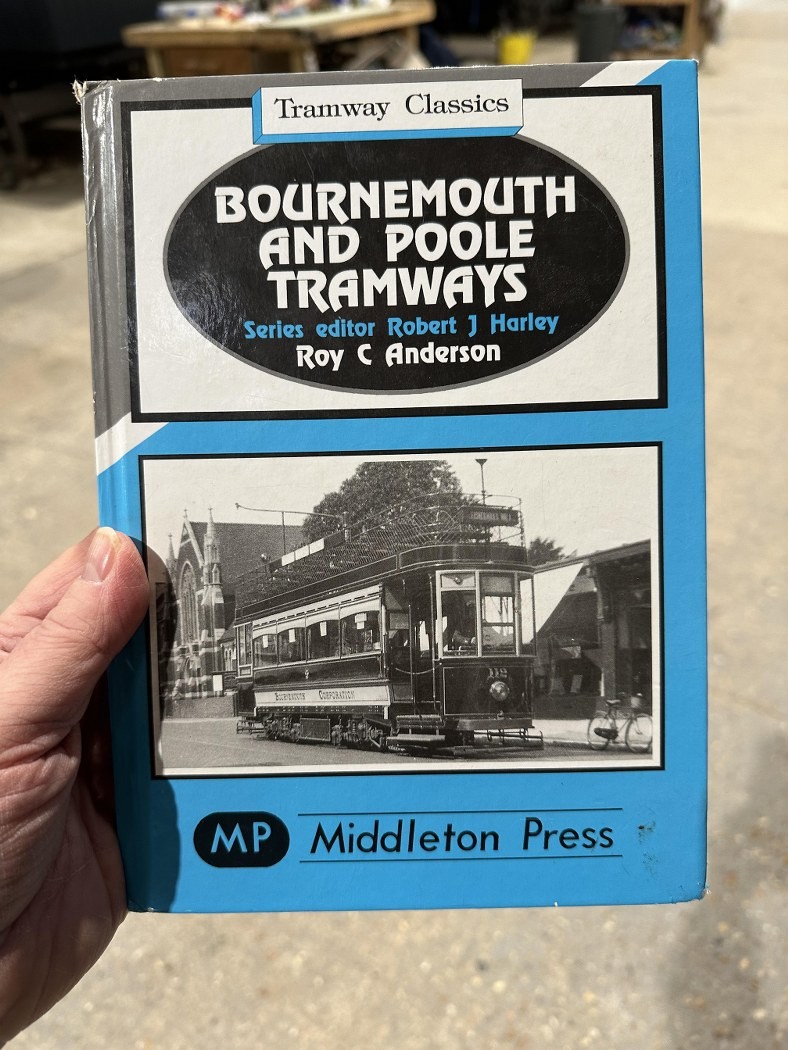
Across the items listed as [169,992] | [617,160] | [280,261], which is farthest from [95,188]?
[169,992]

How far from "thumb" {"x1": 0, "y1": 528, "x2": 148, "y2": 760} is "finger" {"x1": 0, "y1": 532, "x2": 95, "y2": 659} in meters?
0.09

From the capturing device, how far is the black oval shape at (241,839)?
3.05ft

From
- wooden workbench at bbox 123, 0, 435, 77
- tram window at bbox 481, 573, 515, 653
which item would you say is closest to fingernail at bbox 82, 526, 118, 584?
tram window at bbox 481, 573, 515, 653

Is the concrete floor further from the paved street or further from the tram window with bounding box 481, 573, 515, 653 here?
the tram window with bounding box 481, 573, 515, 653

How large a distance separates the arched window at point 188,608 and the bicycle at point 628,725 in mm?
415

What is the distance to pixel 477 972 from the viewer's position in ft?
5.46

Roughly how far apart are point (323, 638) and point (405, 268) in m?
0.37

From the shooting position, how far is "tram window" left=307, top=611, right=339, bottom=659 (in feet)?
2.98

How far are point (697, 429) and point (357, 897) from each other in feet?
1.90

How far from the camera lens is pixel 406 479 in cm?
90

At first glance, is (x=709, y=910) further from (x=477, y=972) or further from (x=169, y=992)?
(x=169, y=992)

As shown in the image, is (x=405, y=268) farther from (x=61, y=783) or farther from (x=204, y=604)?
(x=61, y=783)

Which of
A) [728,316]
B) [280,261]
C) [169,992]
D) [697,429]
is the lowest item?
[169,992]

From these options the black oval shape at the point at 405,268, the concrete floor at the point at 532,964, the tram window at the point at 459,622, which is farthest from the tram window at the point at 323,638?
the concrete floor at the point at 532,964
